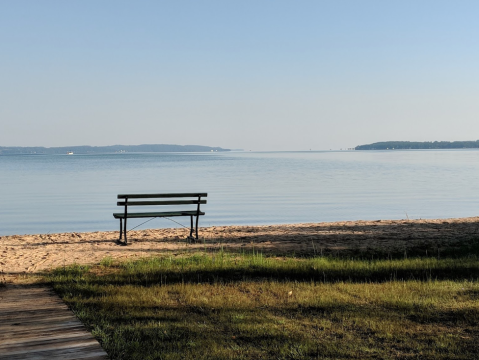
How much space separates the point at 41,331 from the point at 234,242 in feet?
21.7

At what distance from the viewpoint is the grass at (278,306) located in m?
4.15

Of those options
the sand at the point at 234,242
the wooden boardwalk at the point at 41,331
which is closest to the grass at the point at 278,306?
the wooden boardwalk at the point at 41,331

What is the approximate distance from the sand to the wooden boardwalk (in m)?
1.75

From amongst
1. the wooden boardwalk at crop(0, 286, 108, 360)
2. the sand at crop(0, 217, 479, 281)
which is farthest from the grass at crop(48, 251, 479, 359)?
the sand at crop(0, 217, 479, 281)

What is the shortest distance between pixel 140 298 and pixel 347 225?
9809 millimetres

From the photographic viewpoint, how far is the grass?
415 cm

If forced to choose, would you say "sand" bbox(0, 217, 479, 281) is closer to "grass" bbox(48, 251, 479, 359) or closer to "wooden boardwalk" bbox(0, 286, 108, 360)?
"grass" bbox(48, 251, 479, 359)

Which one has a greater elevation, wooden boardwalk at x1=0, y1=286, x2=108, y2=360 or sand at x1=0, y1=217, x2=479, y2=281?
wooden boardwalk at x1=0, y1=286, x2=108, y2=360

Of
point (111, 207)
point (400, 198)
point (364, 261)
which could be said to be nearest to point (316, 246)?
point (364, 261)

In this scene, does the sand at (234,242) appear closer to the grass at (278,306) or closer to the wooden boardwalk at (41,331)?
the grass at (278,306)

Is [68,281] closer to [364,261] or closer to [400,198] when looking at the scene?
[364,261]

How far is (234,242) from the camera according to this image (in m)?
10.9

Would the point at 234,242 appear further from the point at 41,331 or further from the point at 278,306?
the point at 41,331

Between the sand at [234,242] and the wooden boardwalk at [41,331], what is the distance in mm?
1750
